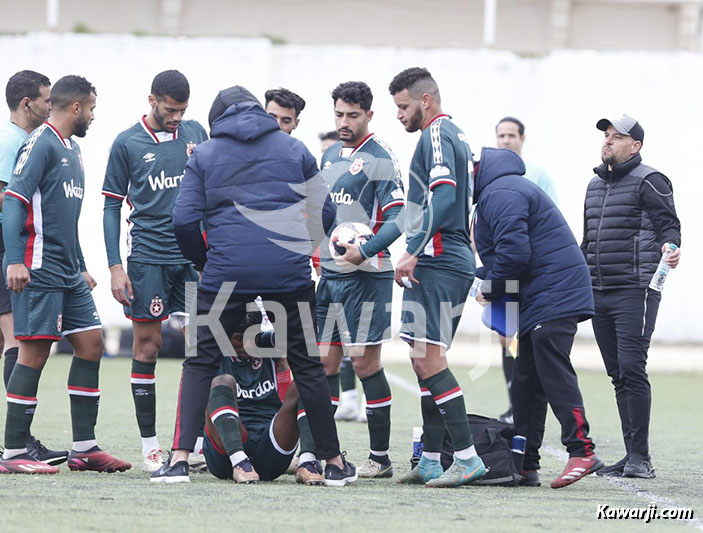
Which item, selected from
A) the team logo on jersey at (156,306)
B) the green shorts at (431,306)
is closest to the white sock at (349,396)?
→ the team logo on jersey at (156,306)

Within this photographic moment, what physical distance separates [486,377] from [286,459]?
898cm

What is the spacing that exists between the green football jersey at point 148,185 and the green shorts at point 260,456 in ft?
4.33

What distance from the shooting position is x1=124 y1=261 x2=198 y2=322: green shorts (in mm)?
6832

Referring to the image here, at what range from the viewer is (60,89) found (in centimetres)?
650

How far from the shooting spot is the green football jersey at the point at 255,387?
630 cm

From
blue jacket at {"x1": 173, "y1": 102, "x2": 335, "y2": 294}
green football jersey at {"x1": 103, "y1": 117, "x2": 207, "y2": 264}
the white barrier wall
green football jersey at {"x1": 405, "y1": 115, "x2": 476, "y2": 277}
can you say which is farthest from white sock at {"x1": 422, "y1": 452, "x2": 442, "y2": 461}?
the white barrier wall

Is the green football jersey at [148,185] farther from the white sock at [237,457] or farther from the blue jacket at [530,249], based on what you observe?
the blue jacket at [530,249]

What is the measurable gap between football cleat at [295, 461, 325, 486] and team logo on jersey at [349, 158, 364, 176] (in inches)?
70.6

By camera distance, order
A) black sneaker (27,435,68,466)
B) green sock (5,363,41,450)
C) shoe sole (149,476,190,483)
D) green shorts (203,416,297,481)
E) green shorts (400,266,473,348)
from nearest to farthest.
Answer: shoe sole (149,476,190,483), green shorts (203,416,297,481), green shorts (400,266,473,348), green sock (5,363,41,450), black sneaker (27,435,68,466)

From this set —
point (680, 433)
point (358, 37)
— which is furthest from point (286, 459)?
point (358, 37)

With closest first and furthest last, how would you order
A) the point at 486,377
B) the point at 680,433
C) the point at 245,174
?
the point at 245,174
the point at 680,433
the point at 486,377

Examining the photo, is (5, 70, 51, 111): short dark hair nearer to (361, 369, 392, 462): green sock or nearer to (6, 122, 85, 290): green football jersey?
(6, 122, 85, 290): green football jersey

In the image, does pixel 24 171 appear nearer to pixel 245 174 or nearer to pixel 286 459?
pixel 245 174

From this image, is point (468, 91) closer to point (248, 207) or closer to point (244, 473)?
point (248, 207)
